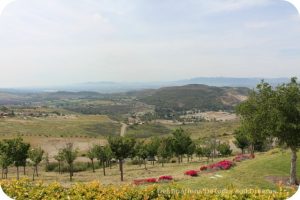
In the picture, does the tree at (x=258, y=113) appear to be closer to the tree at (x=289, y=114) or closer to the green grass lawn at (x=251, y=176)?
the tree at (x=289, y=114)

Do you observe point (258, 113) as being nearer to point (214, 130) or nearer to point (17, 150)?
point (17, 150)

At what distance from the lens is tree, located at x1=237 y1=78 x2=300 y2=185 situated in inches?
849

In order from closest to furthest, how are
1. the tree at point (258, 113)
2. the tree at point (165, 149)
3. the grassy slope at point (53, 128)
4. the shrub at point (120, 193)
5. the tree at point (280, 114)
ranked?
the shrub at point (120, 193) → the tree at point (280, 114) → the tree at point (258, 113) → the tree at point (165, 149) → the grassy slope at point (53, 128)

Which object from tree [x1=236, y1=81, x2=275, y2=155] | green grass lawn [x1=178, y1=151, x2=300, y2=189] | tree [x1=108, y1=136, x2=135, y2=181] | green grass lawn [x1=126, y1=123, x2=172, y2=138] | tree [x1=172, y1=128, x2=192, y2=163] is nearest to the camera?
green grass lawn [x1=178, y1=151, x2=300, y2=189]

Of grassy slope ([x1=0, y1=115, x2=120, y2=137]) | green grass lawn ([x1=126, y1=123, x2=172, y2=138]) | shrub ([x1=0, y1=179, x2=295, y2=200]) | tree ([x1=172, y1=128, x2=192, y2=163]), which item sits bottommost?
green grass lawn ([x1=126, y1=123, x2=172, y2=138])

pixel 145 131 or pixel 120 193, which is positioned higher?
pixel 120 193

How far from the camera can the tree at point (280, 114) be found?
21562mm

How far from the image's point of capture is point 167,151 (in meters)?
54.3

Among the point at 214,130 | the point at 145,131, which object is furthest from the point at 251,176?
the point at 145,131

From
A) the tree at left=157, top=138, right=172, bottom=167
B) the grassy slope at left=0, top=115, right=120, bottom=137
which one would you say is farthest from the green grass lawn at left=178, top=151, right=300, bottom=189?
the grassy slope at left=0, top=115, right=120, bottom=137

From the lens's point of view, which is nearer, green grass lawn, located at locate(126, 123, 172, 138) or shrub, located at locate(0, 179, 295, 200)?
shrub, located at locate(0, 179, 295, 200)

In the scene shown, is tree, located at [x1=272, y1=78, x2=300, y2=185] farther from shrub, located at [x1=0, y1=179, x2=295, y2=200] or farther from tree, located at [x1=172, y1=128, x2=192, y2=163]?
Result: tree, located at [x1=172, y1=128, x2=192, y2=163]

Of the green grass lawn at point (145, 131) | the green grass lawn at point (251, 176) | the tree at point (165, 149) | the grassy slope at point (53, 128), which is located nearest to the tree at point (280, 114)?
the green grass lawn at point (251, 176)

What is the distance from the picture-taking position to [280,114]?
21.5 metres
